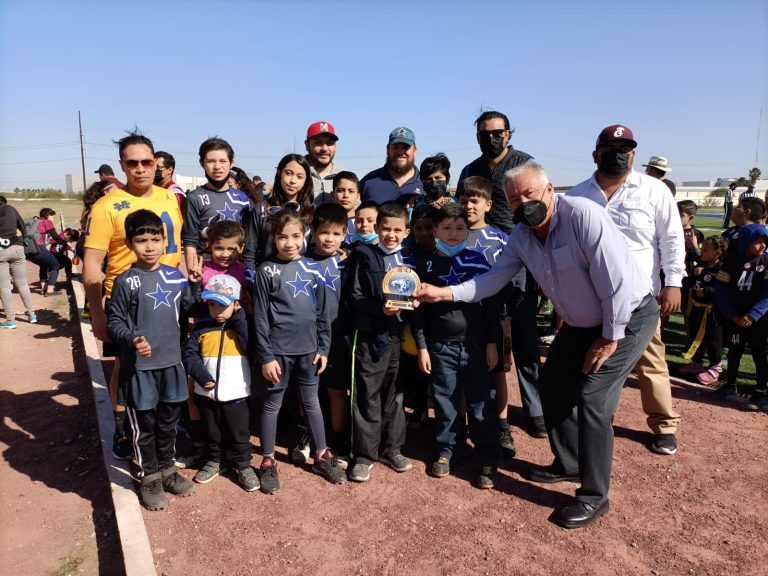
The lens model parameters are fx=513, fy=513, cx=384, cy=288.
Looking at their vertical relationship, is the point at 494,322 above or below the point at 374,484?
above

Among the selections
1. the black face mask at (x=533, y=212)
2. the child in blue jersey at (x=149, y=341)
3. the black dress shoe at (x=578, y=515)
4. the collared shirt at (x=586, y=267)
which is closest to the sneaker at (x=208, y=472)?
the child in blue jersey at (x=149, y=341)

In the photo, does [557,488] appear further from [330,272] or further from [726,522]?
[330,272]

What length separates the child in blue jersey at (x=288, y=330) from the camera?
150 inches

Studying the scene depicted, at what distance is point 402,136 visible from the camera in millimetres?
5047

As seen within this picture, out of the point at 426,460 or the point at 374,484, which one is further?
the point at 426,460

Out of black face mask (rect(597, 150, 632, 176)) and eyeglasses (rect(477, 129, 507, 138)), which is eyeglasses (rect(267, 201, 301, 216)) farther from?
black face mask (rect(597, 150, 632, 176))

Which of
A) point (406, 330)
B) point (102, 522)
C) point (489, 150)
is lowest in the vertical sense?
point (102, 522)

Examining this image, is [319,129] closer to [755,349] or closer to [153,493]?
[153,493]

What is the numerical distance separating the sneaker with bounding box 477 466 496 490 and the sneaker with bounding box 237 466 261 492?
1690 millimetres

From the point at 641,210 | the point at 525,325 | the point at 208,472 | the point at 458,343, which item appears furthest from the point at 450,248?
the point at 208,472

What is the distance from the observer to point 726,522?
11.5 ft

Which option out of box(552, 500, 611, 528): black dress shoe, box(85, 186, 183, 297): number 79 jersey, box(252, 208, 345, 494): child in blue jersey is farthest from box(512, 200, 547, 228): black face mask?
box(85, 186, 183, 297): number 79 jersey

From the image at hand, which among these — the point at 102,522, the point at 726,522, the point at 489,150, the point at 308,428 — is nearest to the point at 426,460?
the point at 308,428

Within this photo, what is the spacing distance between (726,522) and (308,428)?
10.0ft
